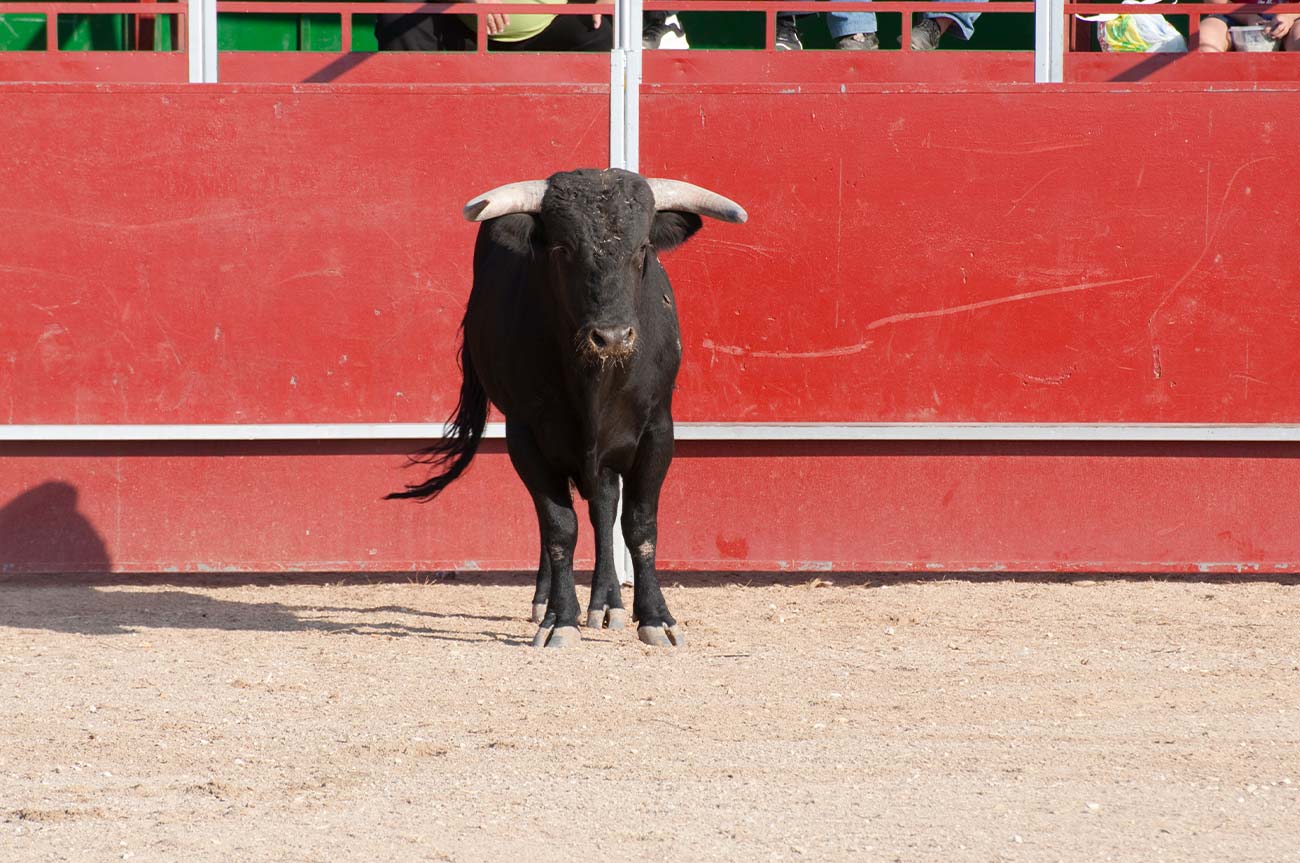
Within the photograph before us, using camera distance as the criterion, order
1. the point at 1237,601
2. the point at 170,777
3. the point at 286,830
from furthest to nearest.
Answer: the point at 1237,601
the point at 170,777
the point at 286,830

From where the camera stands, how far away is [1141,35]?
8.61 m

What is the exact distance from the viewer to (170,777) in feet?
14.4

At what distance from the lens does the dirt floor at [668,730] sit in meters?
3.85

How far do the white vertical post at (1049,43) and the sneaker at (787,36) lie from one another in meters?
1.66

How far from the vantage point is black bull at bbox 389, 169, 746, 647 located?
231 inches

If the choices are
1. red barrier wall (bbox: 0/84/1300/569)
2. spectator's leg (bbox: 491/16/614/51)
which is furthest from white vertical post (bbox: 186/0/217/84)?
spectator's leg (bbox: 491/16/614/51)

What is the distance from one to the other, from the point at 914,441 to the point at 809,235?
1018 mm

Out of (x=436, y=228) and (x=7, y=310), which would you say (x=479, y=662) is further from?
(x=7, y=310)

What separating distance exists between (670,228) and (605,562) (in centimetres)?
125

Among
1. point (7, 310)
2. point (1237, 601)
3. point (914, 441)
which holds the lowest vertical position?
point (1237, 601)

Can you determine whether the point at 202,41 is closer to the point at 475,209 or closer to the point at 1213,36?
the point at 475,209

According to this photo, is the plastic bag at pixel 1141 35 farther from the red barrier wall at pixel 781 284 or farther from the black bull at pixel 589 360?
the black bull at pixel 589 360

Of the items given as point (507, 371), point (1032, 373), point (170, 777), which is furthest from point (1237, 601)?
point (170, 777)

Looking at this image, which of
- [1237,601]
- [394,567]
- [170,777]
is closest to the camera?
[170,777]
